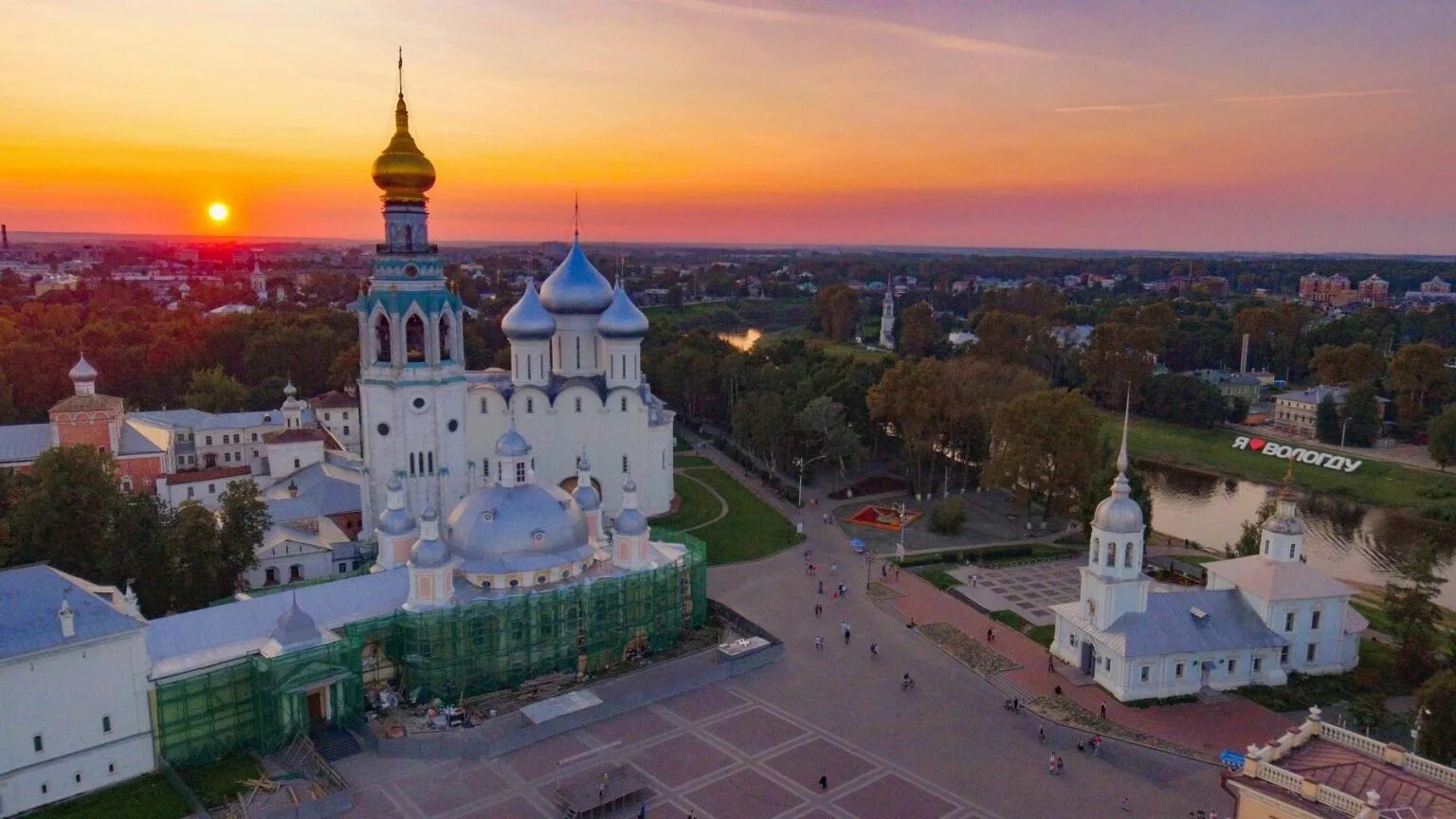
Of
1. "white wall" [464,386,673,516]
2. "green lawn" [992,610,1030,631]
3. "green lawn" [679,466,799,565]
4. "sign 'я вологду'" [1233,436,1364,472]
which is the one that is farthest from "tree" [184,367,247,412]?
"sign 'я вологду'" [1233,436,1364,472]

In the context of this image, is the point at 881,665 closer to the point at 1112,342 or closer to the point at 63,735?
the point at 63,735

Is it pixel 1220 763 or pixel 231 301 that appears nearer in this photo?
pixel 1220 763

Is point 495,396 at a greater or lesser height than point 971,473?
greater

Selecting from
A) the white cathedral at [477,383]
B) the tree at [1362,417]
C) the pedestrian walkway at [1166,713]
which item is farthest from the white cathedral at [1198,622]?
the tree at [1362,417]

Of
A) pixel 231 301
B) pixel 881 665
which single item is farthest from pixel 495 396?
pixel 231 301

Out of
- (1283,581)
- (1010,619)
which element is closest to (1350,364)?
(1283,581)

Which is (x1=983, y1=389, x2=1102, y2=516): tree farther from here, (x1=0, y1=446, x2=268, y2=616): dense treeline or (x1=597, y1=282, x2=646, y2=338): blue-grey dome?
(x1=0, y1=446, x2=268, y2=616): dense treeline

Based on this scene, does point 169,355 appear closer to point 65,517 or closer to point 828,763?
point 65,517
